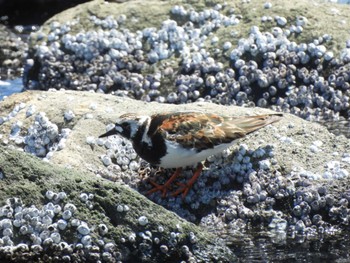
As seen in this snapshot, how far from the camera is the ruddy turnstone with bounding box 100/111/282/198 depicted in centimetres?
828

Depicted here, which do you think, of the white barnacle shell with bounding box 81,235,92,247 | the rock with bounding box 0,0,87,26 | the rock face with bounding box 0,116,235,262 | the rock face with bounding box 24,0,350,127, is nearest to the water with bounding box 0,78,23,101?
the rock face with bounding box 24,0,350,127

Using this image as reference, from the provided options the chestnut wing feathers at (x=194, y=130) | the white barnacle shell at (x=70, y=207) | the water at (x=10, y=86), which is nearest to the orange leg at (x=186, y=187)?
the chestnut wing feathers at (x=194, y=130)

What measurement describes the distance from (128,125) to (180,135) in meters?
0.49

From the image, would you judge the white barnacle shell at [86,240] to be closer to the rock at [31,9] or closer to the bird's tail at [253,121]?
the bird's tail at [253,121]

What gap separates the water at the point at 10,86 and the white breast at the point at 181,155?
14.9ft

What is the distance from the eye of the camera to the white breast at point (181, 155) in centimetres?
827

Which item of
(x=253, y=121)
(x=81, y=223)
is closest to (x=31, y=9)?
(x=253, y=121)

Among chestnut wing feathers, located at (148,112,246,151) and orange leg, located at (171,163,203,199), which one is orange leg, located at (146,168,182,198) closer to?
orange leg, located at (171,163,203,199)

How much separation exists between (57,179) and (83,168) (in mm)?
Answer: 1427

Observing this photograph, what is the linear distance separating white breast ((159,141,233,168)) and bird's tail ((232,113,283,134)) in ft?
0.79

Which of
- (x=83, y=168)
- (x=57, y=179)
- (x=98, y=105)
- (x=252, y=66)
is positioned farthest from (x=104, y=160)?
(x=252, y=66)

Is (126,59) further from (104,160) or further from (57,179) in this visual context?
(57,179)

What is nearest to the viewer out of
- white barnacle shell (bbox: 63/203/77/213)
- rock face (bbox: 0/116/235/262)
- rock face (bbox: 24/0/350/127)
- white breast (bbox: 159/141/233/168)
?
rock face (bbox: 0/116/235/262)

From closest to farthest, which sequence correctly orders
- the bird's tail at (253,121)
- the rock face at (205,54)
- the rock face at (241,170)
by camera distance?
the rock face at (241,170)
the bird's tail at (253,121)
the rock face at (205,54)
